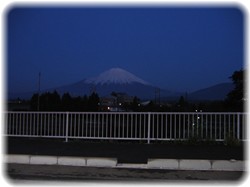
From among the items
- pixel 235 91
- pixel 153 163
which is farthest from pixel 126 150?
pixel 235 91

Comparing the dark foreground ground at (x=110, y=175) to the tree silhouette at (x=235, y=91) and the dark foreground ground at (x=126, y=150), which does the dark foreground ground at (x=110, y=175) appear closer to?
the dark foreground ground at (x=126, y=150)

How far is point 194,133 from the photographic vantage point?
1343 centimetres

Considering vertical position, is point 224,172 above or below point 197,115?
below

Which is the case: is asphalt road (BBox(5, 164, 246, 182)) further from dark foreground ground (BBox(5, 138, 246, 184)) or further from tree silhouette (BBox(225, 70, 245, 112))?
tree silhouette (BBox(225, 70, 245, 112))

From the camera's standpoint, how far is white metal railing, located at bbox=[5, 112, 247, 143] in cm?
1329

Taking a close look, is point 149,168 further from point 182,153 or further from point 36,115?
point 36,115

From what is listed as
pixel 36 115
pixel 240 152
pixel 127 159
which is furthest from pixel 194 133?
pixel 36 115

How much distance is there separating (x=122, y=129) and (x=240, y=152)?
392 cm

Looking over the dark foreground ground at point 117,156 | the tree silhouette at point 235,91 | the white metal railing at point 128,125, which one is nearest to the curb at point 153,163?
the dark foreground ground at point 117,156

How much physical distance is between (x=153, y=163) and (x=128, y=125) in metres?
4.36

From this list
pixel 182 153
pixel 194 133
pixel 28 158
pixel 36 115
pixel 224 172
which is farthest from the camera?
pixel 36 115

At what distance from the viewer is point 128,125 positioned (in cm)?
1406

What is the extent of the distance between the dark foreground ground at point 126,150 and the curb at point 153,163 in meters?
0.46

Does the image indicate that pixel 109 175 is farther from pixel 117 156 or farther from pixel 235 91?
pixel 235 91
